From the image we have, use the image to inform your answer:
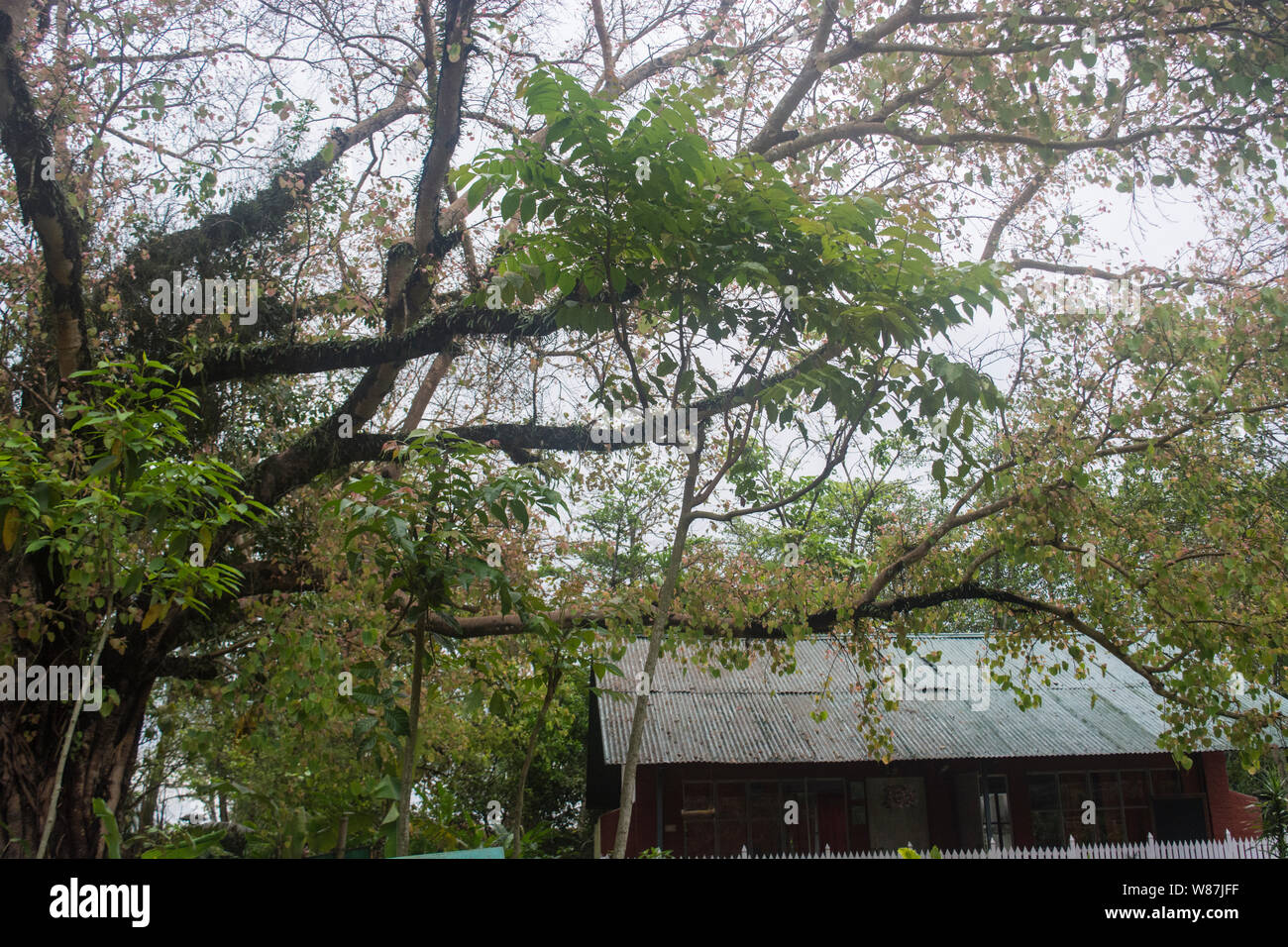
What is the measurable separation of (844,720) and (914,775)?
63.0 inches

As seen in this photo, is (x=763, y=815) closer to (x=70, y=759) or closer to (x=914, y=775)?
(x=914, y=775)

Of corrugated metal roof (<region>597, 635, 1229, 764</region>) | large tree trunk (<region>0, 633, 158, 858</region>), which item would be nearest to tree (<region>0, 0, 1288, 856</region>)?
large tree trunk (<region>0, 633, 158, 858</region>)

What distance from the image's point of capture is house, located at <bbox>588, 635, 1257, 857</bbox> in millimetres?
13031

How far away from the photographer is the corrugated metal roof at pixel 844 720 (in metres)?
12.6

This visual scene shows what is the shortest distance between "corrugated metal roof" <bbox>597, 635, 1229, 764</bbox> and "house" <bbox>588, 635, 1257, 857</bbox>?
31 millimetres

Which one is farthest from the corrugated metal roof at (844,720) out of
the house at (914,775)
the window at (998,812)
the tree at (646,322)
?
the tree at (646,322)

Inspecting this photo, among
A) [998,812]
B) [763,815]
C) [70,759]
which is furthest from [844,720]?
[70,759]

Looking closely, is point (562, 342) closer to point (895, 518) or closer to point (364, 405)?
point (364, 405)

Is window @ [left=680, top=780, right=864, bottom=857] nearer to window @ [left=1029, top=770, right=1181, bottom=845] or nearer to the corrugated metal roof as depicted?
the corrugated metal roof

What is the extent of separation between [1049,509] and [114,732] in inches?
284

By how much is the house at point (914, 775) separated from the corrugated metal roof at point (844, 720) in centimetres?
3

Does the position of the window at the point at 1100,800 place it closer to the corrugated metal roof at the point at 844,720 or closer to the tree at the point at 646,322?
the corrugated metal roof at the point at 844,720
